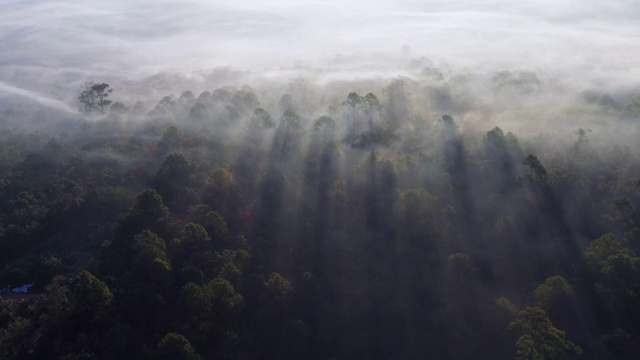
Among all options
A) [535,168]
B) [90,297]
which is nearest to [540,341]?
[535,168]

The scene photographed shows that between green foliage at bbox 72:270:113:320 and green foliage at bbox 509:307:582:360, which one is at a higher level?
green foliage at bbox 72:270:113:320

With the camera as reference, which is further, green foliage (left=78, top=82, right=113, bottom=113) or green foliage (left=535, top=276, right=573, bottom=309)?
green foliage (left=78, top=82, right=113, bottom=113)

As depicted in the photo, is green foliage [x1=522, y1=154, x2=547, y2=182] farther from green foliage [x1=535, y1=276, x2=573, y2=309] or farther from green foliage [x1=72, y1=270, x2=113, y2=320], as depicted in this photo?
green foliage [x1=72, y1=270, x2=113, y2=320]

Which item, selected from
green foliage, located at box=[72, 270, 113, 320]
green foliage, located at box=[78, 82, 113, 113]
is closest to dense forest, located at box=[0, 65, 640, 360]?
green foliage, located at box=[72, 270, 113, 320]

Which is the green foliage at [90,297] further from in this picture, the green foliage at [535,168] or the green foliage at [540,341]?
the green foliage at [535,168]

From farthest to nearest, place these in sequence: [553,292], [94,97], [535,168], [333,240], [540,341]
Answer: [94,97] → [535,168] → [333,240] → [553,292] → [540,341]

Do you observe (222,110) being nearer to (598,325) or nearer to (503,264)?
(503,264)

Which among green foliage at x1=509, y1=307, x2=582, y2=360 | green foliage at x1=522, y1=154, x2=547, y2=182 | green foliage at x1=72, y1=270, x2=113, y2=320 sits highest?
green foliage at x1=72, y1=270, x2=113, y2=320

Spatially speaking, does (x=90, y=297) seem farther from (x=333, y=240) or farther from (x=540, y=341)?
(x=540, y=341)

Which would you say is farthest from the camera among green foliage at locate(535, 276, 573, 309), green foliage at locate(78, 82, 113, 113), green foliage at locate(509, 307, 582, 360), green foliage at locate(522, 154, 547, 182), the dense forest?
green foliage at locate(78, 82, 113, 113)

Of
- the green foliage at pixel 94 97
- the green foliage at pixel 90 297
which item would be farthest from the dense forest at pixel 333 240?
the green foliage at pixel 94 97

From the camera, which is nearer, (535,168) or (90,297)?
(90,297)
